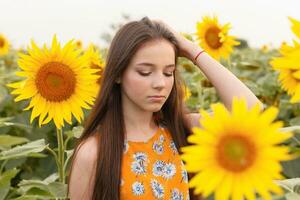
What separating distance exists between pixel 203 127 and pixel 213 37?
173cm

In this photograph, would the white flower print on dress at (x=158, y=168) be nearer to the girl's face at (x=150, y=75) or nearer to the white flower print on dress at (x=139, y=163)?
the white flower print on dress at (x=139, y=163)

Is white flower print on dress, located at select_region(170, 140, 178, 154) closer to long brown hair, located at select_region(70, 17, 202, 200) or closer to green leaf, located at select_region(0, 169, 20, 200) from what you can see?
long brown hair, located at select_region(70, 17, 202, 200)

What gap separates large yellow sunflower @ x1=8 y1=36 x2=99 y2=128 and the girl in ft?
0.83

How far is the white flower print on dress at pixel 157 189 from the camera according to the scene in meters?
1.69

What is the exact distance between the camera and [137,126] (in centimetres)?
178

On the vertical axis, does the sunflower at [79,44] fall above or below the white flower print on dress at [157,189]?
above

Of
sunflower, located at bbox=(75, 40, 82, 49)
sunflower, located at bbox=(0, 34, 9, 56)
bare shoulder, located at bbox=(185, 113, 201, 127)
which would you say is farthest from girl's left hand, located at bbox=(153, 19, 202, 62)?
sunflower, located at bbox=(75, 40, 82, 49)

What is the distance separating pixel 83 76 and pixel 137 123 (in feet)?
1.24

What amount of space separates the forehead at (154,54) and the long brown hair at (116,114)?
16 mm

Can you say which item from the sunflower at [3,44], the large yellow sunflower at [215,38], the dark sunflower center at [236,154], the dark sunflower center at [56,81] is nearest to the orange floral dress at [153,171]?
the dark sunflower center at [56,81]

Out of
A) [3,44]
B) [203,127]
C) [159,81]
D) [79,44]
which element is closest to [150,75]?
[159,81]

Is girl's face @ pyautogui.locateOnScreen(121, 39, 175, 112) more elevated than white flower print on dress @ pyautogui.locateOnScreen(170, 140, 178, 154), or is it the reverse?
girl's face @ pyautogui.locateOnScreen(121, 39, 175, 112)

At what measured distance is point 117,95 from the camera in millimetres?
1798

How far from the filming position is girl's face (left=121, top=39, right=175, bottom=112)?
1568 millimetres
